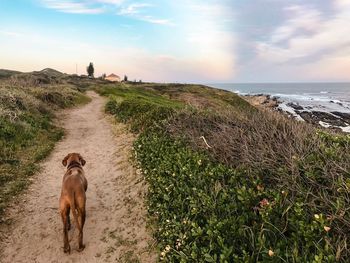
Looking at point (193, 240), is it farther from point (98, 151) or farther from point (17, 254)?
point (98, 151)

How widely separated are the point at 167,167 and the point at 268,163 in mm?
2880

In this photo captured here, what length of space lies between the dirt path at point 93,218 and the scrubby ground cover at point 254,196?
1.86 ft

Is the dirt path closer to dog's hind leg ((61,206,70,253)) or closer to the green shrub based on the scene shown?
dog's hind leg ((61,206,70,253))

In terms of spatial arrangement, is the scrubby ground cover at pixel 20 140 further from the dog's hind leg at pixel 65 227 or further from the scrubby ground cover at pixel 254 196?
the scrubby ground cover at pixel 254 196

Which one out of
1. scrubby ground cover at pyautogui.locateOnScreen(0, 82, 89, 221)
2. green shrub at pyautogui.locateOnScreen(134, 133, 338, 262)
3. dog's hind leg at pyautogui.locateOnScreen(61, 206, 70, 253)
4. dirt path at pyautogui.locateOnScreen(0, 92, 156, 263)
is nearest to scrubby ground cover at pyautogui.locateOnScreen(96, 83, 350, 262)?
green shrub at pyautogui.locateOnScreen(134, 133, 338, 262)

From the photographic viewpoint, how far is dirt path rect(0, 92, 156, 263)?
6090mm

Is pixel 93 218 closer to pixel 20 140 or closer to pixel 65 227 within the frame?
pixel 65 227

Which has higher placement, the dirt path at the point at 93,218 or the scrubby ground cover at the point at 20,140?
the scrubby ground cover at the point at 20,140

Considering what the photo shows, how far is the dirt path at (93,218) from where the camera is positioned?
6.09 m

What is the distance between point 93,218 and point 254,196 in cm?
404

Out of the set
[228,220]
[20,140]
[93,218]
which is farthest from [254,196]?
[20,140]

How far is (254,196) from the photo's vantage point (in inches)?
212

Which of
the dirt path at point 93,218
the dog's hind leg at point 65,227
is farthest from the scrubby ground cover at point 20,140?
the dog's hind leg at point 65,227

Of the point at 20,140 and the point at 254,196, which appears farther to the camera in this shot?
the point at 20,140
